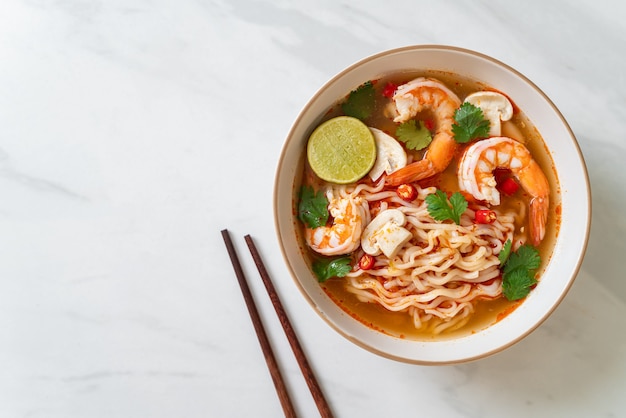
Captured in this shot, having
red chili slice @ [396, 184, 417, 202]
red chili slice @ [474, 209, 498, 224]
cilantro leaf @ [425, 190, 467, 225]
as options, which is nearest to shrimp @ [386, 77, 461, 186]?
red chili slice @ [396, 184, 417, 202]

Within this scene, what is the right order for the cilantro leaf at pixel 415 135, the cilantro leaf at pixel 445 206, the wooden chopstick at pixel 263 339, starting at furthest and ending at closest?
1. the wooden chopstick at pixel 263 339
2. the cilantro leaf at pixel 415 135
3. the cilantro leaf at pixel 445 206

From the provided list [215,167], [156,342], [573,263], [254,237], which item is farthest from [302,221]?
[573,263]

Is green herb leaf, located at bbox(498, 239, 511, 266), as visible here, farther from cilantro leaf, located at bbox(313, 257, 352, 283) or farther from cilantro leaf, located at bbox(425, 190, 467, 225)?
cilantro leaf, located at bbox(313, 257, 352, 283)

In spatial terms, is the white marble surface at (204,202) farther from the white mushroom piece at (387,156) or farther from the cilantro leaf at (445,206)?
the cilantro leaf at (445,206)

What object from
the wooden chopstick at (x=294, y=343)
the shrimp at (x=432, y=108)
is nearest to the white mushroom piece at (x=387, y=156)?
the shrimp at (x=432, y=108)

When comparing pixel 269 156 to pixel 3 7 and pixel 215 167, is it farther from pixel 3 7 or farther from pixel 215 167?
pixel 3 7

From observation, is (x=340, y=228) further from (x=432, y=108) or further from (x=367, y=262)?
(x=432, y=108)
